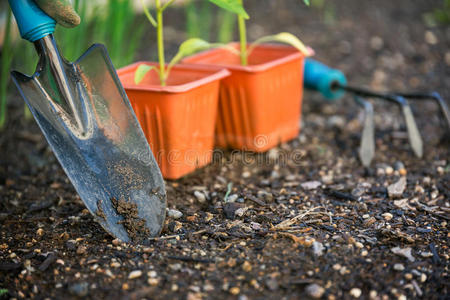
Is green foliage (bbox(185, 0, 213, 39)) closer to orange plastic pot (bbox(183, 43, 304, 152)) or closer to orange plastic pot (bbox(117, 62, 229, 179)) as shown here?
orange plastic pot (bbox(183, 43, 304, 152))

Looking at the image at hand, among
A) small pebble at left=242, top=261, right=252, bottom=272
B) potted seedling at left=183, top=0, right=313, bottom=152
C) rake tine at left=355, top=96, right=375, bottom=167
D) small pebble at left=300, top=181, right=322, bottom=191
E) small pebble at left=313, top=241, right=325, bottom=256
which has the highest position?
potted seedling at left=183, top=0, right=313, bottom=152

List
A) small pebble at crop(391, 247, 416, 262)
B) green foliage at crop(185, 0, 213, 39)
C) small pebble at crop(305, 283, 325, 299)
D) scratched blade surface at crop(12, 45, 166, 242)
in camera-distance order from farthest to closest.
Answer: green foliage at crop(185, 0, 213, 39) → scratched blade surface at crop(12, 45, 166, 242) → small pebble at crop(391, 247, 416, 262) → small pebble at crop(305, 283, 325, 299)

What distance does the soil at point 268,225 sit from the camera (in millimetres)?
1022

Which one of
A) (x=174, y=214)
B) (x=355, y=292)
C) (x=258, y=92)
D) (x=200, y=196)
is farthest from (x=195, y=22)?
(x=355, y=292)

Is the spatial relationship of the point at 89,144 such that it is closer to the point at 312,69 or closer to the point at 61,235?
the point at 61,235

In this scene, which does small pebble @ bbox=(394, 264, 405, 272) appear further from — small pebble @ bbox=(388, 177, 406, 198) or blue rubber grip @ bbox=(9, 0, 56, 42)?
blue rubber grip @ bbox=(9, 0, 56, 42)

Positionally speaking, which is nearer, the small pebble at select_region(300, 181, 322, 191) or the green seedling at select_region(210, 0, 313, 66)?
the green seedling at select_region(210, 0, 313, 66)

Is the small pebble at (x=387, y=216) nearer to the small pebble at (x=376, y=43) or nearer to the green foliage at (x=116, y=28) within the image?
the green foliage at (x=116, y=28)

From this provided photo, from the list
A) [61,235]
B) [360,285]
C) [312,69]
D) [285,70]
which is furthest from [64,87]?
[312,69]

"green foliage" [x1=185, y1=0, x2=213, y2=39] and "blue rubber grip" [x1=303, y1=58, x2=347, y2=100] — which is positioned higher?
"green foliage" [x1=185, y1=0, x2=213, y2=39]

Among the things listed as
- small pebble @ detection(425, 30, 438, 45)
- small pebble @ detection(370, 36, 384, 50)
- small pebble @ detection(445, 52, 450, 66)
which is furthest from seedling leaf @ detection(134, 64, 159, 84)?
small pebble @ detection(425, 30, 438, 45)

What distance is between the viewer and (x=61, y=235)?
1.22m

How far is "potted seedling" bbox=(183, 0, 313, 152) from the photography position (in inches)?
62.7

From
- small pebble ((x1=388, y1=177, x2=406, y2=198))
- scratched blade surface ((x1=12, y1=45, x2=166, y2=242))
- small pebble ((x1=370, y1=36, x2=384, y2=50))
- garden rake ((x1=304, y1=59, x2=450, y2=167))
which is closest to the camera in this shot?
scratched blade surface ((x1=12, y1=45, x2=166, y2=242))
